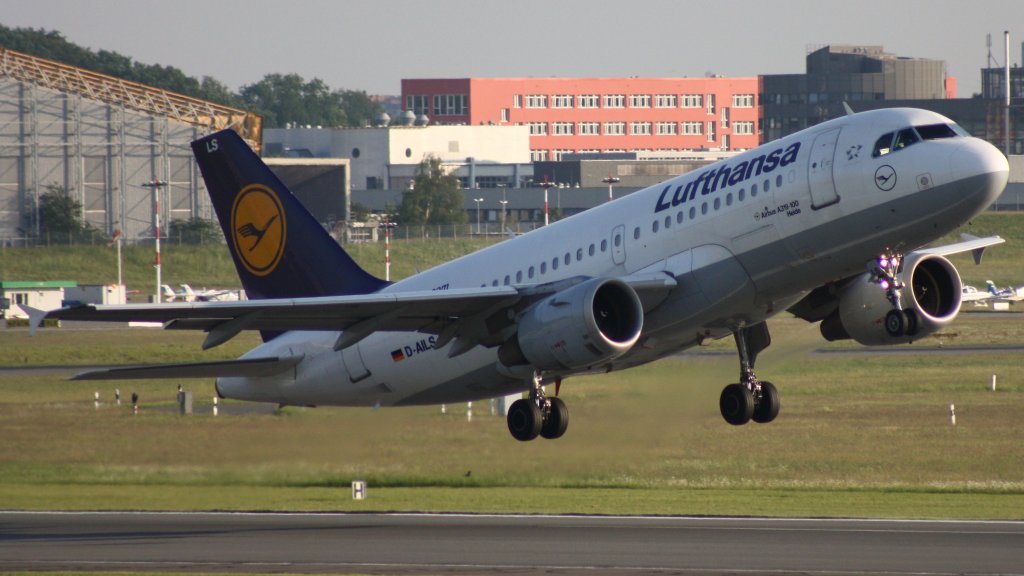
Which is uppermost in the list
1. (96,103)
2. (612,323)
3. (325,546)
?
(96,103)

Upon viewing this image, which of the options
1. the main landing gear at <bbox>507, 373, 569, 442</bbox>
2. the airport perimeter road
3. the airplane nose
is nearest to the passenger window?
the airplane nose

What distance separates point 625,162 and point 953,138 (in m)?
134

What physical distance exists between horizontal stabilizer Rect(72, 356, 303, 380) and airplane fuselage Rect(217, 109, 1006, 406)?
287 centimetres

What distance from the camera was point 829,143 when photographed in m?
32.4

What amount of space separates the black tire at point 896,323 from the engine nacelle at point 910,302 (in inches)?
7.3

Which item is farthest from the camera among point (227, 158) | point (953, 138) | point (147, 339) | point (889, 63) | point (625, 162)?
point (889, 63)

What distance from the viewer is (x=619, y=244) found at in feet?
117

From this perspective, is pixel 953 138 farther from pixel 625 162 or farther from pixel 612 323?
pixel 625 162

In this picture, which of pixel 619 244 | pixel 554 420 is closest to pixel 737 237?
pixel 619 244

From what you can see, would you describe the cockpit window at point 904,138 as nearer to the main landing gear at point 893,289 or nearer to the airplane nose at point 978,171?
the airplane nose at point 978,171

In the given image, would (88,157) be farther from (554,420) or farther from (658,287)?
(658,287)

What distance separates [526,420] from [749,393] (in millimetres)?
5580

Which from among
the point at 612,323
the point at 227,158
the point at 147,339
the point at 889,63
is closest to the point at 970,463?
the point at 612,323

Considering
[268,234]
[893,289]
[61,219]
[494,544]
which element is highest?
[61,219]
